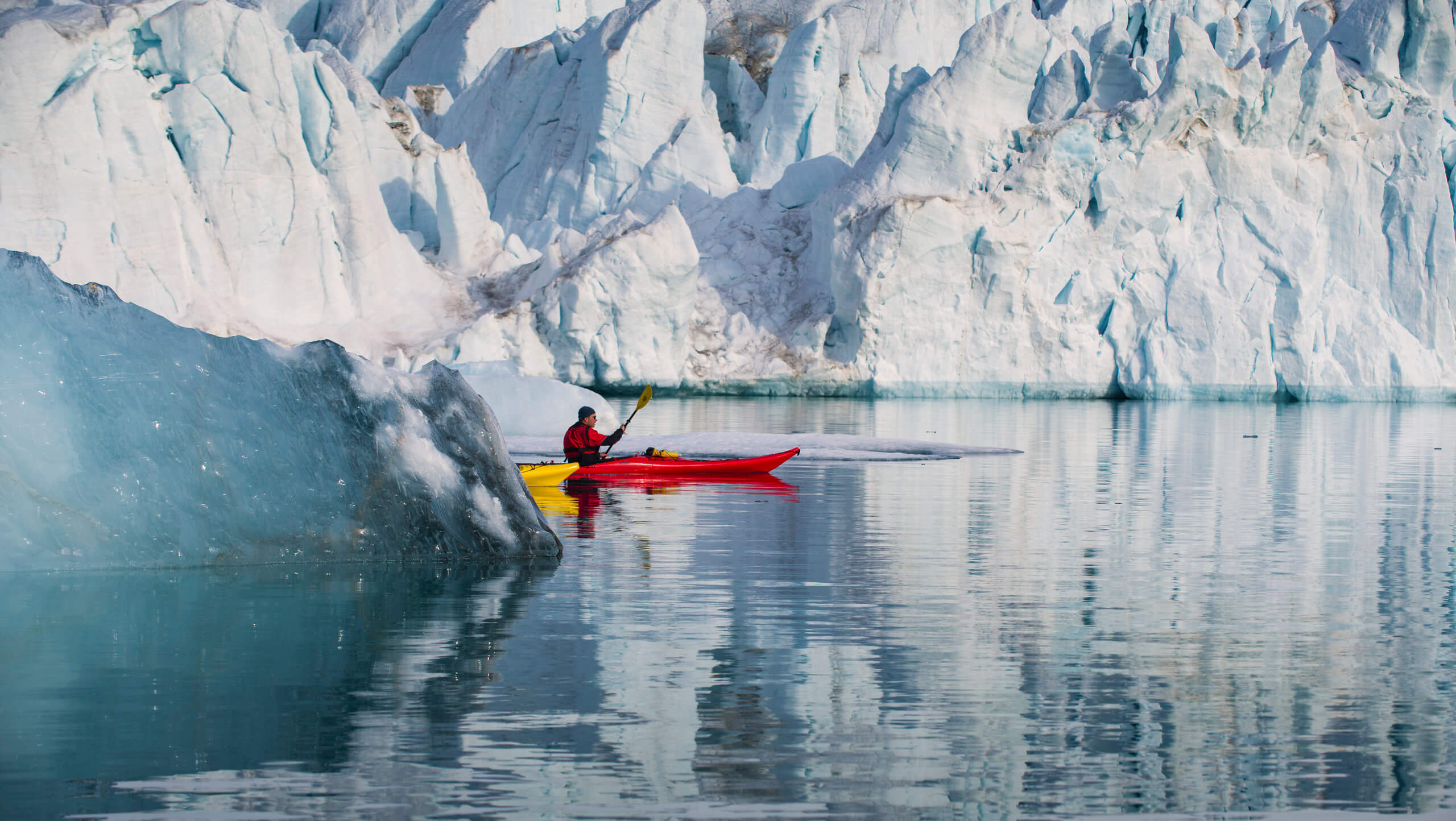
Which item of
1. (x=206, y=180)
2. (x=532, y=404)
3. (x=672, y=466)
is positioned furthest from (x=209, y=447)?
(x=206, y=180)

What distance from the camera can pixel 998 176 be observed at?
31.6 meters

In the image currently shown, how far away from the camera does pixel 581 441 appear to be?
41.9 feet

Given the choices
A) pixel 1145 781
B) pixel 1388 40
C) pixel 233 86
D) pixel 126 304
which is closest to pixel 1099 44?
pixel 1388 40

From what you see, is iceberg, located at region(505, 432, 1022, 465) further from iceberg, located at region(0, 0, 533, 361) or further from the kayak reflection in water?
iceberg, located at region(0, 0, 533, 361)

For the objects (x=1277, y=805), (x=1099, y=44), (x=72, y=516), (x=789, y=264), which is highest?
(x=1099, y=44)

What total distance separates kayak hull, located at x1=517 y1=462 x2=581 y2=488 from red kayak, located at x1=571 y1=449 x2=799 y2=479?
38cm

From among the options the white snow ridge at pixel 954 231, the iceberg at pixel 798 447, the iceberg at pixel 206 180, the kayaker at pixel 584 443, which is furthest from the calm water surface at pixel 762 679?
the white snow ridge at pixel 954 231

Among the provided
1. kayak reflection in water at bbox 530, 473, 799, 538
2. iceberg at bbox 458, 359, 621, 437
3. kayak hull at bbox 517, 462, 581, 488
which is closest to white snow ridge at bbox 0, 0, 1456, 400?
iceberg at bbox 458, 359, 621, 437

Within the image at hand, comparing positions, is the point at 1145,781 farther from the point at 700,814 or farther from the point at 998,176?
the point at 998,176

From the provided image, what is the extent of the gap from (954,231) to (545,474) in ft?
66.0

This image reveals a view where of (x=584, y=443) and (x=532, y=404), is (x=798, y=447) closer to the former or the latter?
(x=584, y=443)

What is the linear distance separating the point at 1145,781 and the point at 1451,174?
34.1 metres

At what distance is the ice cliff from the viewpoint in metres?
6.52

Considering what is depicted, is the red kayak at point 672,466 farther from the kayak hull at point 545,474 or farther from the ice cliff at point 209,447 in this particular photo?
the ice cliff at point 209,447
